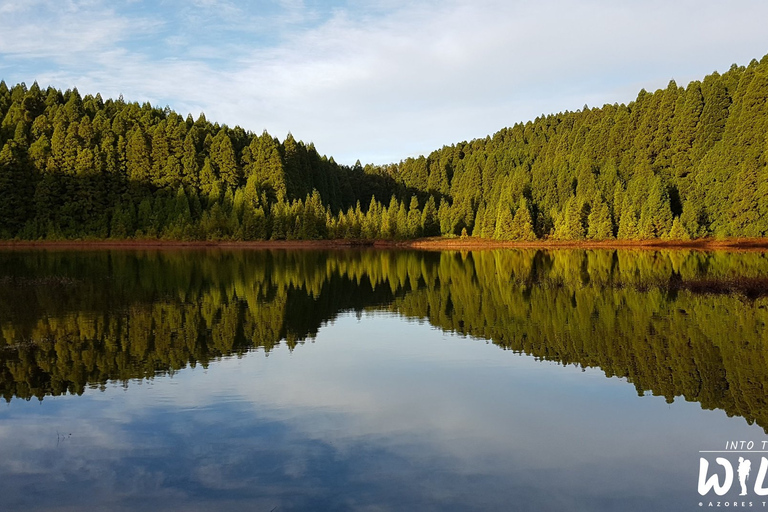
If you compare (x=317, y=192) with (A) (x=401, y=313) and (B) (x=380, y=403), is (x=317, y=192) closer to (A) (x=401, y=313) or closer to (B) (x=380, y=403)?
(A) (x=401, y=313)

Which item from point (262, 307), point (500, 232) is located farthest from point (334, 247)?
point (262, 307)

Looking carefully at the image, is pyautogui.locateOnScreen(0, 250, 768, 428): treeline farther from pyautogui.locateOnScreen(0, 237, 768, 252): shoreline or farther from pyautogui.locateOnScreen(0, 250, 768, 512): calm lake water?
pyautogui.locateOnScreen(0, 237, 768, 252): shoreline

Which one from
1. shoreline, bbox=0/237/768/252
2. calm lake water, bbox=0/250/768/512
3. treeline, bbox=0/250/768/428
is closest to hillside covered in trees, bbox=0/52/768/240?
shoreline, bbox=0/237/768/252

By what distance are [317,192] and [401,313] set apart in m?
83.3

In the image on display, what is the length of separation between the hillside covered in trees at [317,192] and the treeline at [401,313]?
4981 centimetres

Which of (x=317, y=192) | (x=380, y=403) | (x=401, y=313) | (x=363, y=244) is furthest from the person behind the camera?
(x=317, y=192)

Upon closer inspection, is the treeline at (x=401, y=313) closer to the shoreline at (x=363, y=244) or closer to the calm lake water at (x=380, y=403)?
the calm lake water at (x=380, y=403)

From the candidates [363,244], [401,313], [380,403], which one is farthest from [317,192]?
[380,403]

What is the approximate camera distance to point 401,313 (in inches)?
1023

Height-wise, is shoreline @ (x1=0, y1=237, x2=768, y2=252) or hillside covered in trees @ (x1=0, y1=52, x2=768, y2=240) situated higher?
hillside covered in trees @ (x1=0, y1=52, x2=768, y2=240)

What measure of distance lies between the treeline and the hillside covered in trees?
49809mm

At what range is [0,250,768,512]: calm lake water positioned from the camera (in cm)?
868

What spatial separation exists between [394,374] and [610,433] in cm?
600

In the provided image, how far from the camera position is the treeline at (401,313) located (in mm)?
14805
